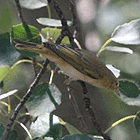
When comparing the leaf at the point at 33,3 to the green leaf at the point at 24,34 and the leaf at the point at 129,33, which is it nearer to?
the green leaf at the point at 24,34

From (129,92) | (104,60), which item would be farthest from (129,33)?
(104,60)

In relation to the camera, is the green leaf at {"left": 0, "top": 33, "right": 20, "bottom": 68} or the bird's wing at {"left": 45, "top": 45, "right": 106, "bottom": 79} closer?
the bird's wing at {"left": 45, "top": 45, "right": 106, "bottom": 79}

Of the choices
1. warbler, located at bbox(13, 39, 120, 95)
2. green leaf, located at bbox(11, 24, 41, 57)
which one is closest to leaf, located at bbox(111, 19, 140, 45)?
warbler, located at bbox(13, 39, 120, 95)

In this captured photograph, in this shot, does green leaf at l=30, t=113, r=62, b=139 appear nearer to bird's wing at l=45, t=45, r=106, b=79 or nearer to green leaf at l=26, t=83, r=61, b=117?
green leaf at l=26, t=83, r=61, b=117

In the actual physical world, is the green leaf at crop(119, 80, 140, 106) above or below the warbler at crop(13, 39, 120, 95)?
below

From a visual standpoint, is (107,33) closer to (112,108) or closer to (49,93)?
(112,108)

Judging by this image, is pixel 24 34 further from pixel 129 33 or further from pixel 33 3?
pixel 129 33

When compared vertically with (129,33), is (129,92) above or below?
below
